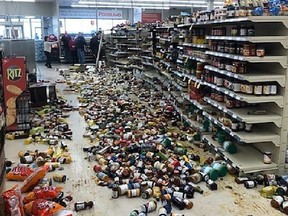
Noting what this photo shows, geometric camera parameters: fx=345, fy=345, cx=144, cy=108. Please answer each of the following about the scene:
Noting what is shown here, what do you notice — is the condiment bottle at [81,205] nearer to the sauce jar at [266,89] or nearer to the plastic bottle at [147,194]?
the plastic bottle at [147,194]

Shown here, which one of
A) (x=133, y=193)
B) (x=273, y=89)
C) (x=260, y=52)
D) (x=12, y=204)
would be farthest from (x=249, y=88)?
(x=12, y=204)

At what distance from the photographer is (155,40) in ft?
31.0

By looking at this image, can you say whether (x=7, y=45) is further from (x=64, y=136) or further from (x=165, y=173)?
(x=165, y=173)

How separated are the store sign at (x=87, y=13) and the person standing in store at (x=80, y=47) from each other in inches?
206

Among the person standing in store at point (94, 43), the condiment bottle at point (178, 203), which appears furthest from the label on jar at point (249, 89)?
the person standing in store at point (94, 43)

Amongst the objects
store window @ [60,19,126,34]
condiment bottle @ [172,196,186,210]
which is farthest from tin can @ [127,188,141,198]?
store window @ [60,19,126,34]

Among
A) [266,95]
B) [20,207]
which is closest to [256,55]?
[266,95]

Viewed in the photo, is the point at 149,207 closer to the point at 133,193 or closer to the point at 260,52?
the point at 133,193

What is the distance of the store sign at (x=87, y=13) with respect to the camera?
74.5 ft

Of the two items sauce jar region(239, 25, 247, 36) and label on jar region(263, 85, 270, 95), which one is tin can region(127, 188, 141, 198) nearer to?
label on jar region(263, 85, 270, 95)

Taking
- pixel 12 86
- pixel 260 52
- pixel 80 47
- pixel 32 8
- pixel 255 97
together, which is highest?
pixel 32 8

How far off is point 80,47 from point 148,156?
47.7ft

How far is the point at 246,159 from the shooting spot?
4.23 metres

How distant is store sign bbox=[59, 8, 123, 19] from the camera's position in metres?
22.7
